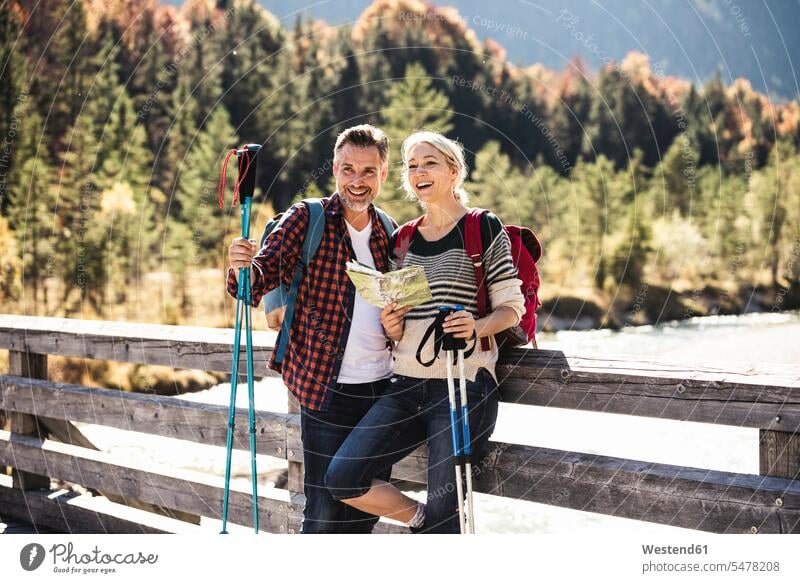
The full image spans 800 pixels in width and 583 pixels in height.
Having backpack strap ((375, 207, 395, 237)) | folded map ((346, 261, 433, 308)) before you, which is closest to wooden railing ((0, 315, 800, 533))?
folded map ((346, 261, 433, 308))

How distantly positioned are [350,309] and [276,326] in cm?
33

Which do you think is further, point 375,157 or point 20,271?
point 20,271

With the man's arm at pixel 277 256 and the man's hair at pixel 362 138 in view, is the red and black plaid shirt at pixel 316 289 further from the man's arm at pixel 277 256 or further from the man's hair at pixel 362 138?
the man's hair at pixel 362 138

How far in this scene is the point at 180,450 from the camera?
9891 mm

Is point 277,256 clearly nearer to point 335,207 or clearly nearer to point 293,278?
point 293,278

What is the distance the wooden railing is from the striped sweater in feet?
1.06

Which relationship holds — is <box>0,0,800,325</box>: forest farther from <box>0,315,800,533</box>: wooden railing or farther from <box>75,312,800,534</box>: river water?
<box>0,315,800,533</box>: wooden railing

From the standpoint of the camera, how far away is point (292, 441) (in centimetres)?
389

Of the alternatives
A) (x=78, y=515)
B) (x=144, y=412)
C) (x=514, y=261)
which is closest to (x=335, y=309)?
(x=514, y=261)

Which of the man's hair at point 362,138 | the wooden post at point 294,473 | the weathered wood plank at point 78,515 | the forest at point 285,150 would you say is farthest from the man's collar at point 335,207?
the forest at point 285,150

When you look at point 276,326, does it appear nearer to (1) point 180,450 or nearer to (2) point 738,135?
(1) point 180,450

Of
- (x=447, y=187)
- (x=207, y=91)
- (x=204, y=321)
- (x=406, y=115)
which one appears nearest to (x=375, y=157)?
(x=447, y=187)

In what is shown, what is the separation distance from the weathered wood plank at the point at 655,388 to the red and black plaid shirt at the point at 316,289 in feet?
2.04

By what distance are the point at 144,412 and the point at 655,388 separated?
2.60 m
